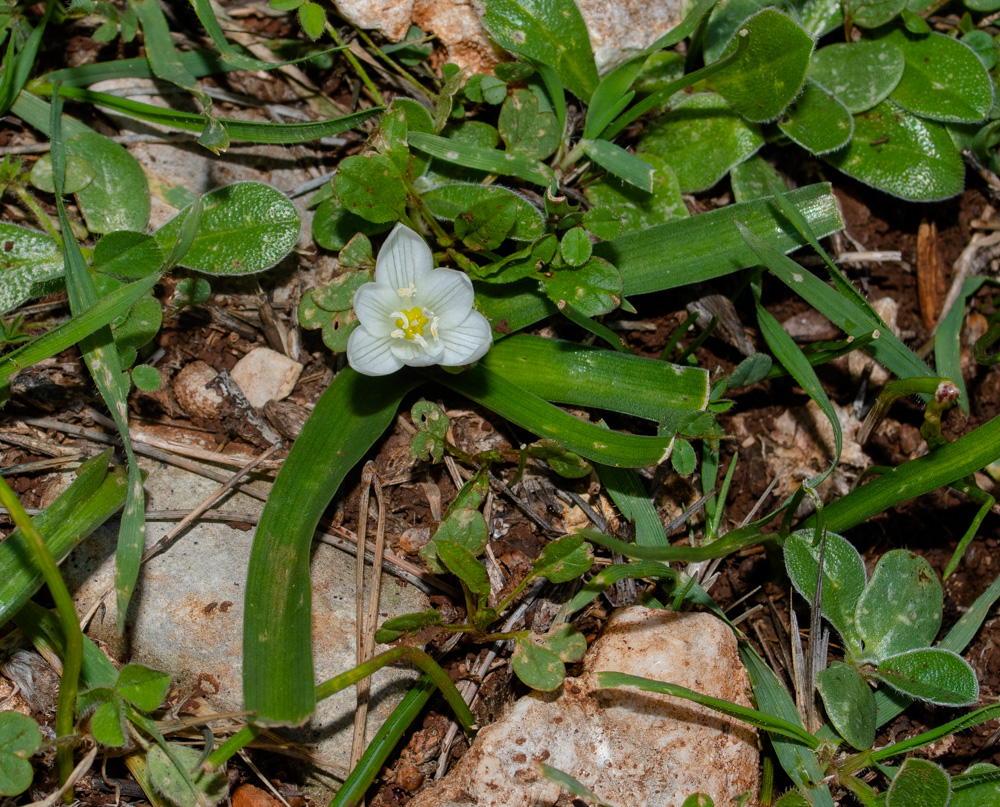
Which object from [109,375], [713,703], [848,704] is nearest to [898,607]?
[848,704]

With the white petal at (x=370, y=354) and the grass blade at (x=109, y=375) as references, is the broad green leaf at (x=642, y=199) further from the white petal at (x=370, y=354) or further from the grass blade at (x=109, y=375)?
the grass blade at (x=109, y=375)

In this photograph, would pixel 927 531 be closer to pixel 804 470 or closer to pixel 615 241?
pixel 804 470

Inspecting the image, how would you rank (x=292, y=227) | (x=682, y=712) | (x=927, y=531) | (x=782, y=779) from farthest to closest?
(x=927, y=531)
(x=292, y=227)
(x=782, y=779)
(x=682, y=712)

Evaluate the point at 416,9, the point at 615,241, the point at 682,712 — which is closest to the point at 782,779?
the point at 682,712

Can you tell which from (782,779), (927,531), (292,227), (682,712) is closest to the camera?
(682,712)

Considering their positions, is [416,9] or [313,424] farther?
[416,9]

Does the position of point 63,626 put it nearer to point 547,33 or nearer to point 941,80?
point 547,33

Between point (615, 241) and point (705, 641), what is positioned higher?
point (615, 241)
